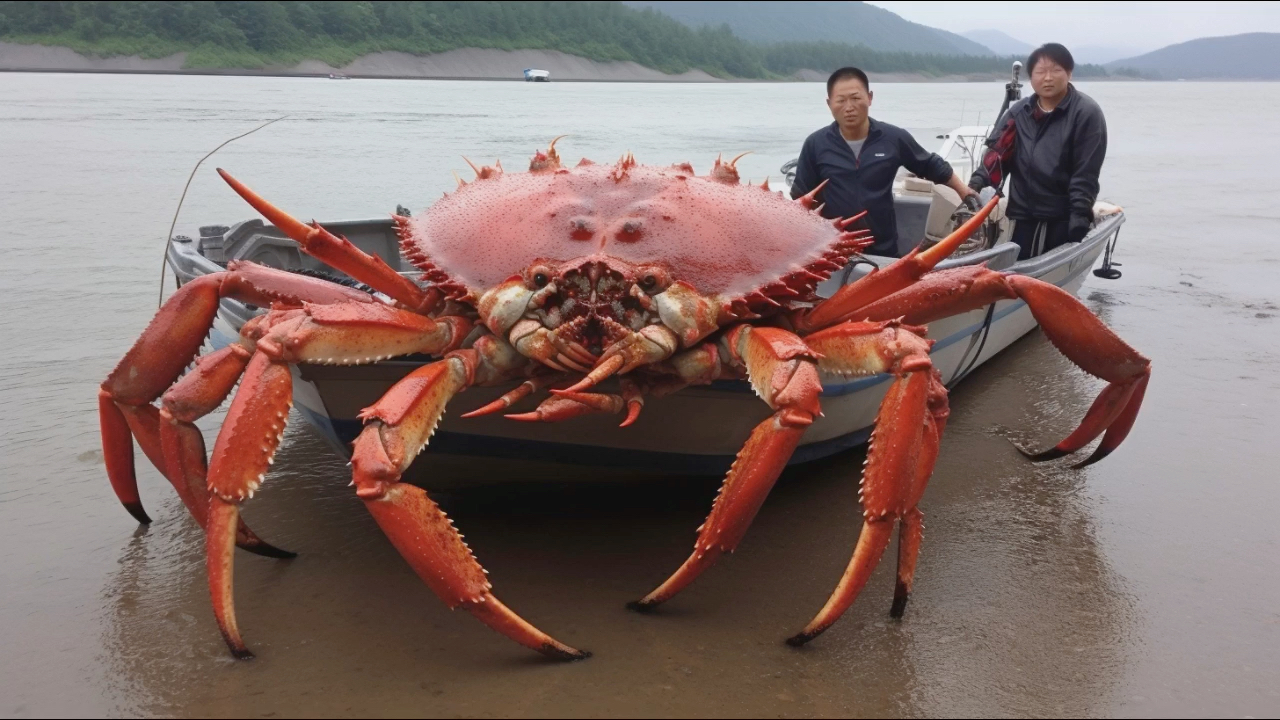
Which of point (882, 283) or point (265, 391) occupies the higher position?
point (882, 283)

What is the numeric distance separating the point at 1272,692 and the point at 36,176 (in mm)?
17863

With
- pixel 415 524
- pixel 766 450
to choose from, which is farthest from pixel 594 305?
pixel 415 524

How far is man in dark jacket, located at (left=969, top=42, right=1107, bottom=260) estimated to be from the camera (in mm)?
6293

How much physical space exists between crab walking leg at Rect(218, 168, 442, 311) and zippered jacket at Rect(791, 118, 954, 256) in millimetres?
2699

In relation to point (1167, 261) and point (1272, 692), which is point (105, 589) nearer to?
point (1272, 692)

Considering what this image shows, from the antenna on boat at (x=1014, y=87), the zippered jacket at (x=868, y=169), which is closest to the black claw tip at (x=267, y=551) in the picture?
the zippered jacket at (x=868, y=169)

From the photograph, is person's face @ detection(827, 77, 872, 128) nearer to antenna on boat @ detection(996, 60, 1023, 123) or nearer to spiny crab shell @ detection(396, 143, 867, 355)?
spiny crab shell @ detection(396, 143, 867, 355)

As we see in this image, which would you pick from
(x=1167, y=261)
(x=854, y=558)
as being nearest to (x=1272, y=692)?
(x=854, y=558)

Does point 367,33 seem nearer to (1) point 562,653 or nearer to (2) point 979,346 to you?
(2) point 979,346

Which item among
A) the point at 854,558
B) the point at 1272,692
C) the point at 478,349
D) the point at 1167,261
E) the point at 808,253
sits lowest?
the point at 1167,261

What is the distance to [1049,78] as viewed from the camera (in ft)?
20.6

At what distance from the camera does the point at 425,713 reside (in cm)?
297

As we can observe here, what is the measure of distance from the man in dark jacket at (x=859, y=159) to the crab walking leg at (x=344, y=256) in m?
2.67

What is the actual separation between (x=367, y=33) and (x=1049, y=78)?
7033 centimetres
